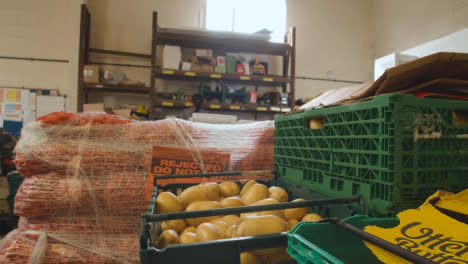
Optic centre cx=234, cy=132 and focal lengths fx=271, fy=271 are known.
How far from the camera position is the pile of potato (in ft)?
2.15

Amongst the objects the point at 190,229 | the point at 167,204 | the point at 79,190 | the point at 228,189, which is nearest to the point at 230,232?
the point at 190,229

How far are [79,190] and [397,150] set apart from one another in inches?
60.7

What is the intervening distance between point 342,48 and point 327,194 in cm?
498

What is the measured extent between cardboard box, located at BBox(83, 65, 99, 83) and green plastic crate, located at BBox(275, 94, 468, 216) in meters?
3.73

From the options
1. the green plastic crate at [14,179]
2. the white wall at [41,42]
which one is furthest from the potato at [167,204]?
the white wall at [41,42]

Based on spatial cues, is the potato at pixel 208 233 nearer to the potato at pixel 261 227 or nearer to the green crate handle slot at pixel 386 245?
the potato at pixel 261 227

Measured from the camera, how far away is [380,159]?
64cm

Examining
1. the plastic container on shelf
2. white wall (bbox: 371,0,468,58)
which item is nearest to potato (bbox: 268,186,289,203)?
the plastic container on shelf

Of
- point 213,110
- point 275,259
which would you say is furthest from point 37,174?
point 213,110

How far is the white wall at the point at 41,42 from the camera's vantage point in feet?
13.1

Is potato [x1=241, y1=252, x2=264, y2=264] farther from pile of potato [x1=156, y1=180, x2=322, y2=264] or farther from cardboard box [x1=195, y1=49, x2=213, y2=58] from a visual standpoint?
cardboard box [x1=195, y1=49, x2=213, y2=58]

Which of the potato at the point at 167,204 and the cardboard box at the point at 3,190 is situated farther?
the cardboard box at the point at 3,190

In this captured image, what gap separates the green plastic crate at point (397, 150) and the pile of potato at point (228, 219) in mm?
188

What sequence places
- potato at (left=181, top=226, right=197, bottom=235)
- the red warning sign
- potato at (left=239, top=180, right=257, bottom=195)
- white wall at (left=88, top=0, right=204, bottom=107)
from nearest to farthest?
potato at (left=181, top=226, right=197, bottom=235) < potato at (left=239, top=180, right=257, bottom=195) < the red warning sign < white wall at (left=88, top=0, right=204, bottom=107)
